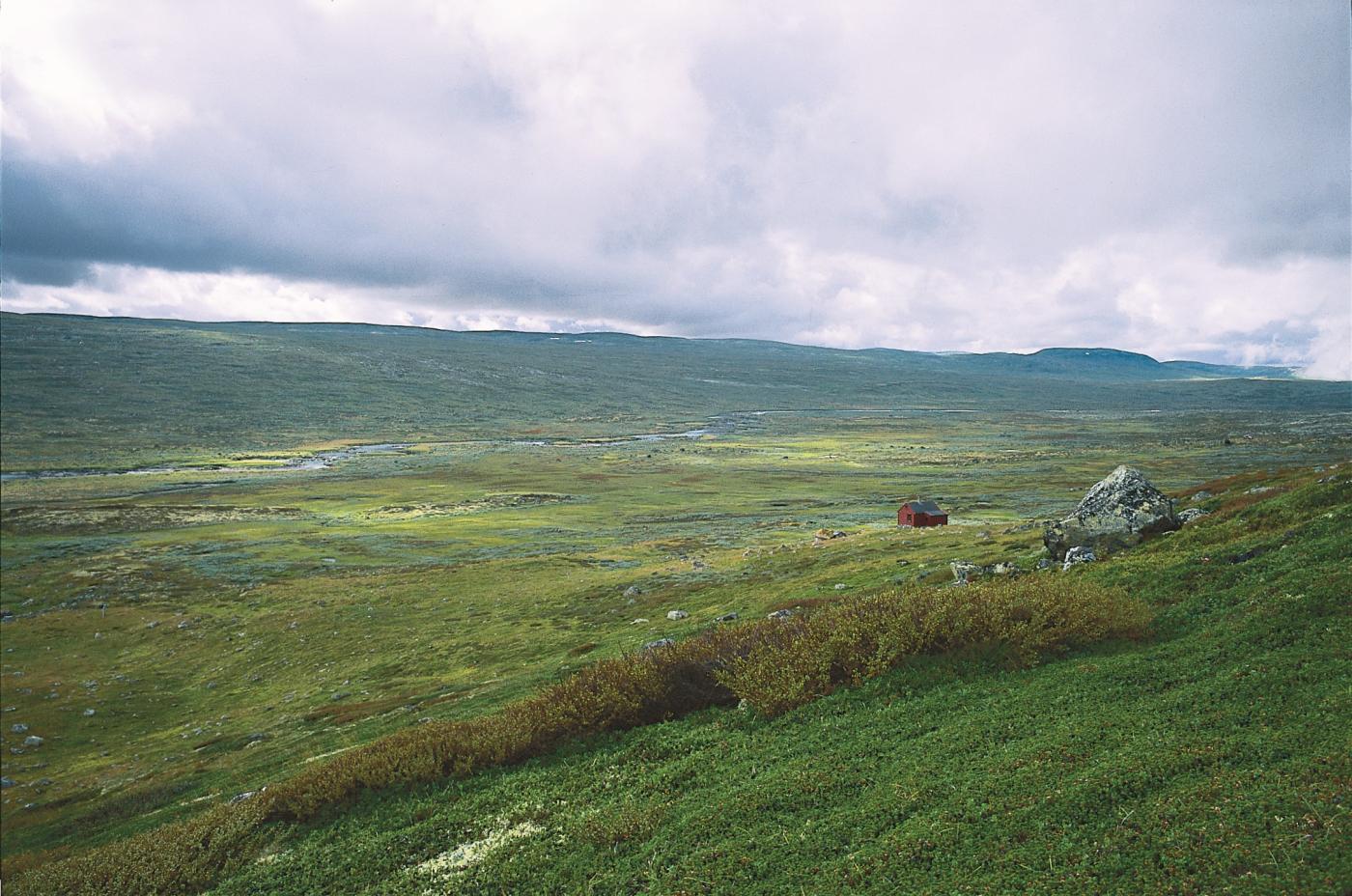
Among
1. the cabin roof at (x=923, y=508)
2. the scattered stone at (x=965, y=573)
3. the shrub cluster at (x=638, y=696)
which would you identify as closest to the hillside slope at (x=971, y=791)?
the shrub cluster at (x=638, y=696)

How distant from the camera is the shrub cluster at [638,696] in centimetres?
1423

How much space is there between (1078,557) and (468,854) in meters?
20.4

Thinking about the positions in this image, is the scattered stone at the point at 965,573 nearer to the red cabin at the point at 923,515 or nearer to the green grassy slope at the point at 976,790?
the green grassy slope at the point at 976,790

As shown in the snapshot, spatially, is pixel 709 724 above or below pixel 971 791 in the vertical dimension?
below

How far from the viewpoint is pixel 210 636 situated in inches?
1924

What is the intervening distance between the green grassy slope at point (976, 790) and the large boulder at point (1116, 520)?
26.0 ft

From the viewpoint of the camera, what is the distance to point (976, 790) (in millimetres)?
9867

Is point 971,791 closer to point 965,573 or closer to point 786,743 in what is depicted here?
point 786,743

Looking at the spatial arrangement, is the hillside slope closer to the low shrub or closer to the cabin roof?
the low shrub

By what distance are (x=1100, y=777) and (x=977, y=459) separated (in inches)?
6222

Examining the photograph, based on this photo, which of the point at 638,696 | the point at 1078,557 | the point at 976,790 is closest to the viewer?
the point at 976,790

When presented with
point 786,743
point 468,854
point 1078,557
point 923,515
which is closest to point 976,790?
point 786,743

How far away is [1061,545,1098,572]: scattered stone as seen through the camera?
869 inches

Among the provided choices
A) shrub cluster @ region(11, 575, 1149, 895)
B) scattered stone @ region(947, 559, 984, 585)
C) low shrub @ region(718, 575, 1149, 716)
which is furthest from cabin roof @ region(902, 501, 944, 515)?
low shrub @ region(718, 575, 1149, 716)
